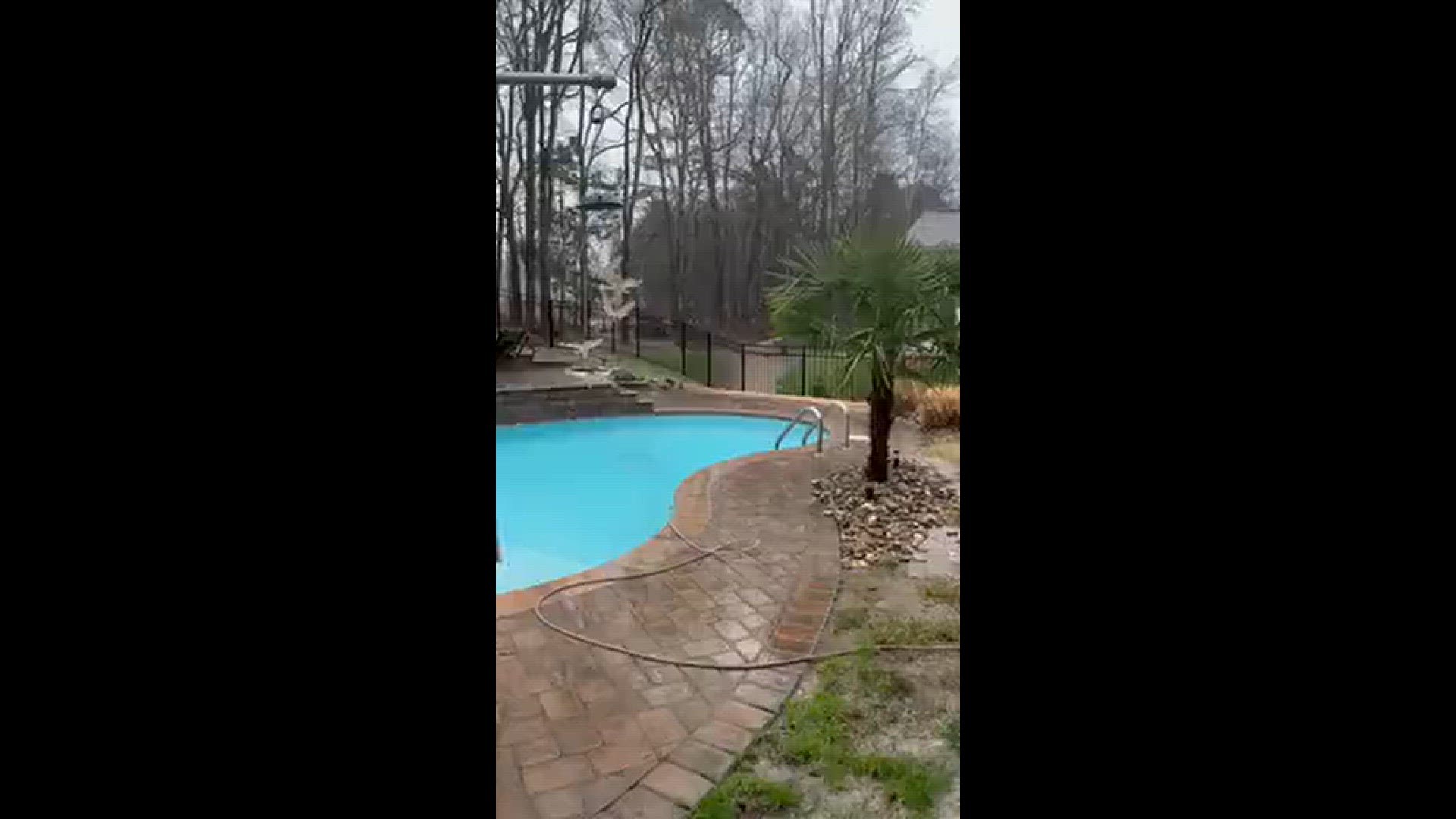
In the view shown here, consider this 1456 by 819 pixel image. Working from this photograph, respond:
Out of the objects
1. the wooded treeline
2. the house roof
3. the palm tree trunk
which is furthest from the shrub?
the wooded treeline

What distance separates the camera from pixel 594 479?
7242mm

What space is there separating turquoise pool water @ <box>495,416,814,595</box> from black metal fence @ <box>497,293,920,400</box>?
10.0ft

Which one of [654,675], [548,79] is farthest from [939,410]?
[654,675]

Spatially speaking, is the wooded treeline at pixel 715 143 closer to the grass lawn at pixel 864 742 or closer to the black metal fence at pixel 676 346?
the black metal fence at pixel 676 346

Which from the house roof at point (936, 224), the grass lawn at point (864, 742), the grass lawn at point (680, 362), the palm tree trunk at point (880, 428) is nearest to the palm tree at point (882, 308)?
the palm tree trunk at point (880, 428)

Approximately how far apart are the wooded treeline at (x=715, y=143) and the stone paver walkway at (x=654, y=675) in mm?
11152

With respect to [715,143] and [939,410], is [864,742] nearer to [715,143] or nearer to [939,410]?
[939,410]

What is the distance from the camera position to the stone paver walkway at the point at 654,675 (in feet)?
6.74

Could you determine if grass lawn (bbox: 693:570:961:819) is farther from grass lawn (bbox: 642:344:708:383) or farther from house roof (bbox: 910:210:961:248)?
house roof (bbox: 910:210:961:248)
